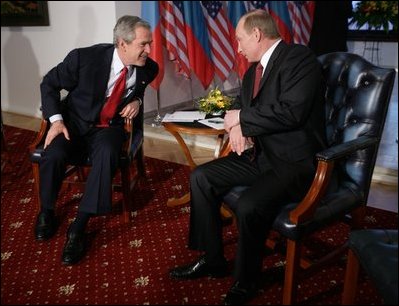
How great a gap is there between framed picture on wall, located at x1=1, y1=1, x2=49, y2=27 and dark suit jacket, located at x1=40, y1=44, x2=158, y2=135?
233 cm

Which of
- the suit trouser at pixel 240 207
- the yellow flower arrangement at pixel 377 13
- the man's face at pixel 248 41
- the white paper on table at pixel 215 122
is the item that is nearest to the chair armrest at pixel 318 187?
the suit trouser at pixel 240 207

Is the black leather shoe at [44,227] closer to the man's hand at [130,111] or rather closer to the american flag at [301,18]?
the man's hand at [130,111]

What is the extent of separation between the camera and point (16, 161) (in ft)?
10.8

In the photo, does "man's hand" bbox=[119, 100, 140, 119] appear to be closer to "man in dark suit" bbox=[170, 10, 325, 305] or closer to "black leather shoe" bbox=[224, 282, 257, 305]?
"man in dark suit" bbox=[170, 10, 325, 305]

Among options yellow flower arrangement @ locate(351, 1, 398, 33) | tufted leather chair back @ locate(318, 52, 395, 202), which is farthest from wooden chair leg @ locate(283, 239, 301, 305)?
yellow flower arrangement @ locate(351, 1, 398, 33)

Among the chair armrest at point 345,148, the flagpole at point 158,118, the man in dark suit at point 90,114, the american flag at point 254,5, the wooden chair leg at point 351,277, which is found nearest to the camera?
the wooden chair leg at point 351,277

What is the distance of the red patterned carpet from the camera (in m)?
1.74

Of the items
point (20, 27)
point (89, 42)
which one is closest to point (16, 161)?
point (89, 42)

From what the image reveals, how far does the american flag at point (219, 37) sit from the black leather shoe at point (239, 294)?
315 centimetres

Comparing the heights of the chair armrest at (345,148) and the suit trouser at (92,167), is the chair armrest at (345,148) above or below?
above

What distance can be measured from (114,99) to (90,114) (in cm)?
15

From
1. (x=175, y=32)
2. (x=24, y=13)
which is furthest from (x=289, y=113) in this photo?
(x=24, y=13)

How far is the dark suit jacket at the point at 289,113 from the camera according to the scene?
1.62m

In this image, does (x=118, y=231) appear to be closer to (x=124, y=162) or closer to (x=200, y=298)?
(x=124, y=162)
